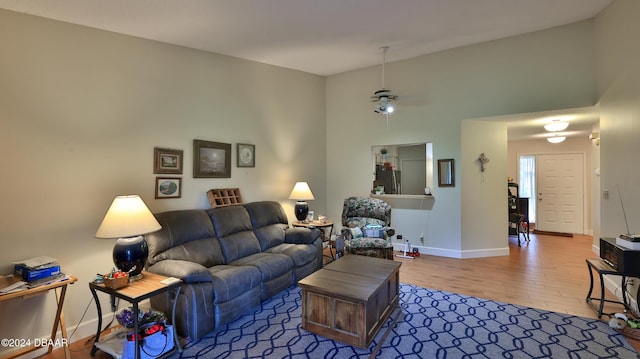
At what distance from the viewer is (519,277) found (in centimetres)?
405

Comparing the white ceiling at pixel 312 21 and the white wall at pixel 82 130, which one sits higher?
the white ceiling at pixel 312 21

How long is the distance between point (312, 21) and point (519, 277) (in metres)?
4.28

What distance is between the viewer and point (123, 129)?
3.08m

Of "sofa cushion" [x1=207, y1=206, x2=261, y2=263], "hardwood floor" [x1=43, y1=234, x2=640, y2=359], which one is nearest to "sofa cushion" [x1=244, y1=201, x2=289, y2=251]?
"sofa cushion" [x1=207, y1=206, x2=261, y2=263]

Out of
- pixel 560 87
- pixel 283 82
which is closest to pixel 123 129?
pixel 283 82

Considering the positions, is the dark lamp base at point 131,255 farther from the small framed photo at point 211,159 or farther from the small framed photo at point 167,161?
the small framed photo at point 211,159

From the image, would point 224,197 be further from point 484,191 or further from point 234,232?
point 484,191

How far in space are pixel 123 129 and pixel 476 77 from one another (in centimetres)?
493

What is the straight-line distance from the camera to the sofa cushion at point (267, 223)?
3.99 m

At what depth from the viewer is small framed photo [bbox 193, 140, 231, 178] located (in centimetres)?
376

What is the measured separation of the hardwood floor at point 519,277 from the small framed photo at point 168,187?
1526 millimetres

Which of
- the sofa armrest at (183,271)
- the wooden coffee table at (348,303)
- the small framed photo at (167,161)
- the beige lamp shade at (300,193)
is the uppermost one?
the small framed photo at (167,161)

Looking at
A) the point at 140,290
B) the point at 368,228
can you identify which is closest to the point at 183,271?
the point at 140,290

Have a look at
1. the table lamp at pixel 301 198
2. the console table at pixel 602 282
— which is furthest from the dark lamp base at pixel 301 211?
the console table at pixel 602 282
